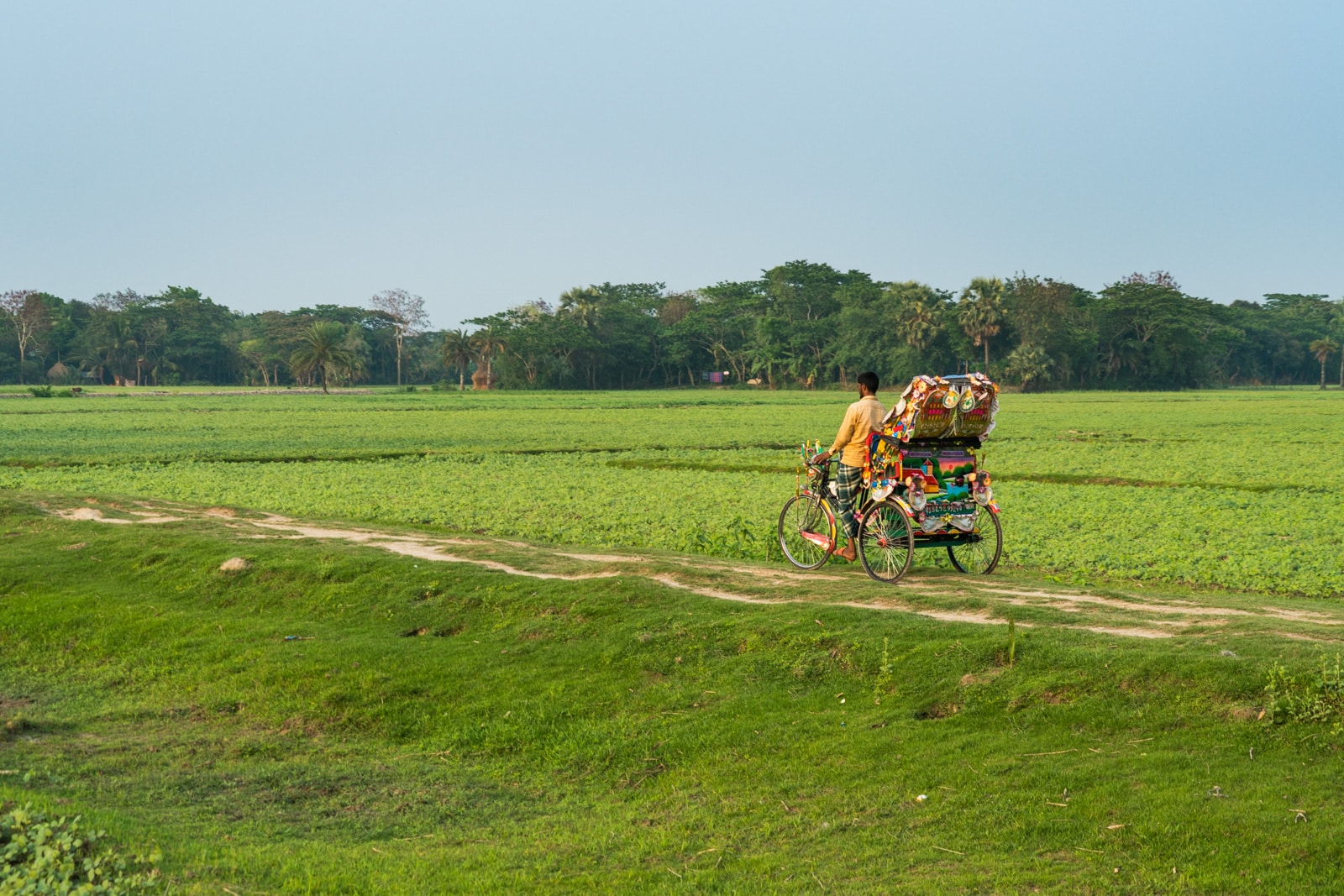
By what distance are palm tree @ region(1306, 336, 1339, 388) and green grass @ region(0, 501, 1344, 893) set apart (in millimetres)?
125247

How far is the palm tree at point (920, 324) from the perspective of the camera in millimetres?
94812

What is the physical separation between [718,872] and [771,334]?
3887 inches

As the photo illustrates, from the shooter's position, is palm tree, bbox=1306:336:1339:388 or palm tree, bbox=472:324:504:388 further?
palm tree, bbox=1306:336:1339:388

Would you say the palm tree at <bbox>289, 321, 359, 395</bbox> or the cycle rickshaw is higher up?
the palm tree at <bbox>289, 321, 359, 395</bbox>

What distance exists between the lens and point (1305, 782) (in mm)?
5684

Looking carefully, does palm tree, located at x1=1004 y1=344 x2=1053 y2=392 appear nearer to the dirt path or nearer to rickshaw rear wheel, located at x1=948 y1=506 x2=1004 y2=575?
the dirt path

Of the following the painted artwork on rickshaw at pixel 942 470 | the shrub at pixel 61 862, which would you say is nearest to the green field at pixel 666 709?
the shrub at pixel 61 862

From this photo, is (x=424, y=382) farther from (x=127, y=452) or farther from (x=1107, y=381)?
(x=127, y=452)

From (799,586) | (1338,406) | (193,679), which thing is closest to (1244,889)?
(799,586)

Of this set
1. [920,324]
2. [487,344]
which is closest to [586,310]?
[487,344]

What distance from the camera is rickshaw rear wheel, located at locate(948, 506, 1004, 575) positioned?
11117 millimetres

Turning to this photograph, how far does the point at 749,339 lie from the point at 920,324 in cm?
1876

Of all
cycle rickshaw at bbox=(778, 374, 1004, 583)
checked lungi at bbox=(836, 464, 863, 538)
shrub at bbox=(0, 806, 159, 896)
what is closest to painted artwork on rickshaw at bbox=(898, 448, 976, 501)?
cycle rickshaw at bbox=(778, 374, 1004, 583)

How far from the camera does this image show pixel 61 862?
5070 millimetres
